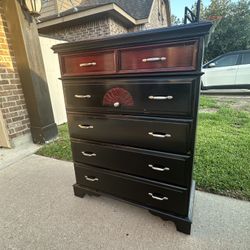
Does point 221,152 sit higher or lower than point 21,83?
lower

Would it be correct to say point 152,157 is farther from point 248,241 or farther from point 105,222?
point 248,241

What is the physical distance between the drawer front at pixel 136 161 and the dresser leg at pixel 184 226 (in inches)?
11.5

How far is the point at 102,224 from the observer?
136 cm

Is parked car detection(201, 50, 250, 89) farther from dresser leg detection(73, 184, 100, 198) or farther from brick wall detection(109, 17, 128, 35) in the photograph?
dresser leg detection(73, 184, 100, 198)

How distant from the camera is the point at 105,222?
1374 millimetres

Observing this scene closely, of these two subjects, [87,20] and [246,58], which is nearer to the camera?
[87,20]

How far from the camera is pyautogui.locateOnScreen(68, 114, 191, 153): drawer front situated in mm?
1073

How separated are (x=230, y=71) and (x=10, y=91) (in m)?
6.05

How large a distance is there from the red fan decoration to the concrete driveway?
873 millimetres

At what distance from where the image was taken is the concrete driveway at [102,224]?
3.94ft

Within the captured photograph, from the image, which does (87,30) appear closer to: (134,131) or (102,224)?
(134,131)

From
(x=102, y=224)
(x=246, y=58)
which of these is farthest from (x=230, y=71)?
(x=102, y=224)

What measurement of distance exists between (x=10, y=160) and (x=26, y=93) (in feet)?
3.10

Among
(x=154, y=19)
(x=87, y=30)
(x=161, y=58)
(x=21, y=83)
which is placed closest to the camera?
(x=161, y=58)
